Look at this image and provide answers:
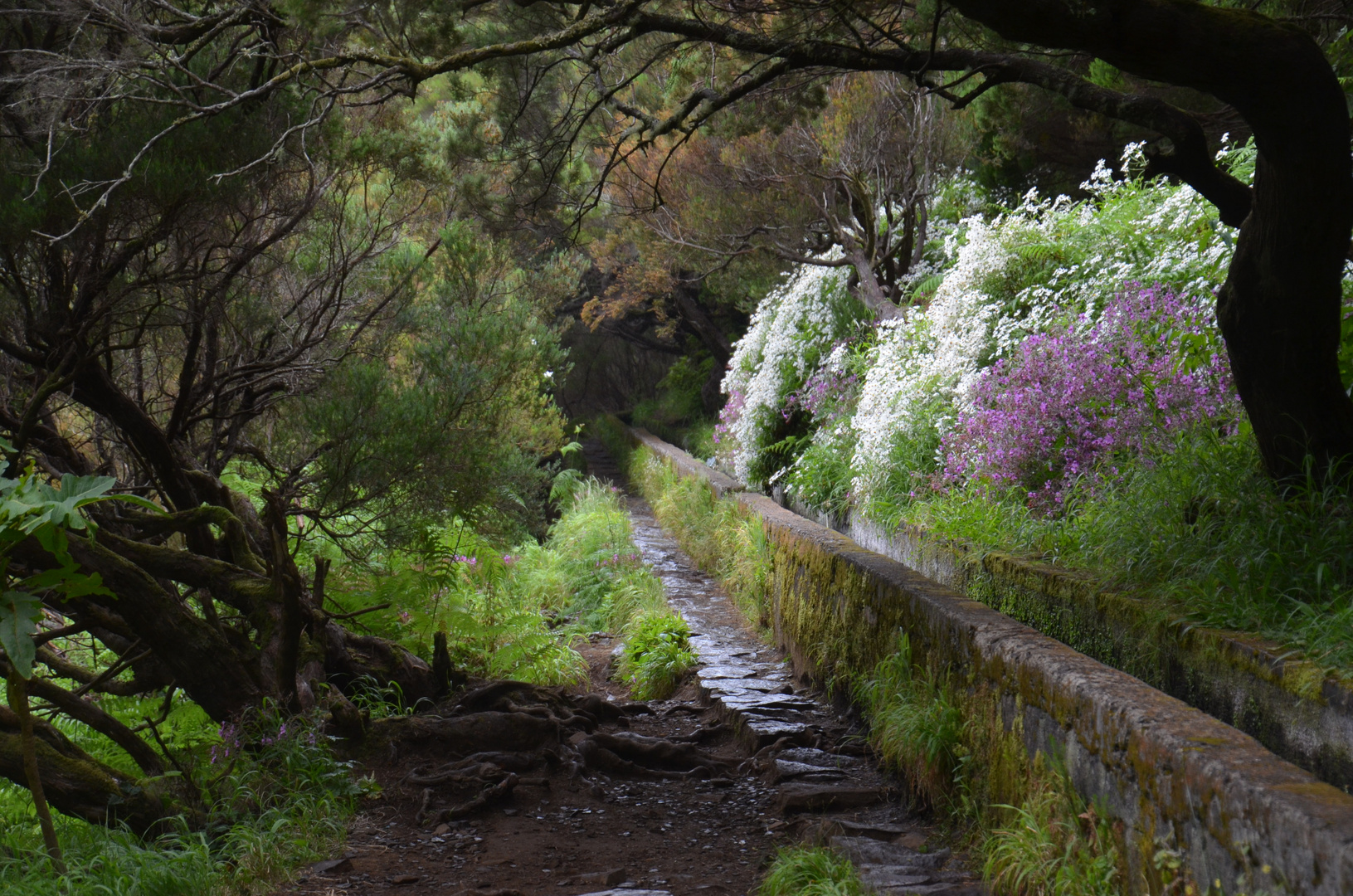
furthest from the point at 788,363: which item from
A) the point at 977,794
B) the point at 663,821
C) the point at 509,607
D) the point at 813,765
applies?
the point at 977,794

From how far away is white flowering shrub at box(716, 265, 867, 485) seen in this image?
1177 cm

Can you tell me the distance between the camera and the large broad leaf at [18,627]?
2.95 meters

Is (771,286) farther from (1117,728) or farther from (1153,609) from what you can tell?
(1117,728)

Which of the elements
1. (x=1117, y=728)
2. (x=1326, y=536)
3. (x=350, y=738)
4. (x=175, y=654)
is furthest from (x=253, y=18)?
(x=1326, y=536)

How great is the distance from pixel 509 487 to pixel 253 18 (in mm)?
3905

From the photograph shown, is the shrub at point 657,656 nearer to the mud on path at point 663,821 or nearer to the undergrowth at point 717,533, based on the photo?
the mud on path at point 663,821

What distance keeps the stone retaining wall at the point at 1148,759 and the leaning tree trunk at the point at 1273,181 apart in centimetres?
137

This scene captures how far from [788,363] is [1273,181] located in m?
8.34

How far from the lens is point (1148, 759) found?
2660 millimetres

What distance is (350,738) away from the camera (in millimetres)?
5410

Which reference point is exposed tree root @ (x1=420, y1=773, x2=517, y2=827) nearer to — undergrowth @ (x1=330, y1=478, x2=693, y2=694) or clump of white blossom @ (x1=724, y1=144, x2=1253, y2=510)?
undergrowth @ (x1=330, y1=478, x2=693, y2=694)

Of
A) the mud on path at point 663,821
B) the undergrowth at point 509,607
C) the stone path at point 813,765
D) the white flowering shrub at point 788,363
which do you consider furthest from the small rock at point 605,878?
the white flowering shrub at point 788,363

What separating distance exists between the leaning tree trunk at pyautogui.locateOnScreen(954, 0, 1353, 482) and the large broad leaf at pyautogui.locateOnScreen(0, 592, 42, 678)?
11.5 feet

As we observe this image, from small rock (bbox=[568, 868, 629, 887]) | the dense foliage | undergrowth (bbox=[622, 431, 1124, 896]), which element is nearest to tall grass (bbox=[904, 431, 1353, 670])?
the dense foliage
